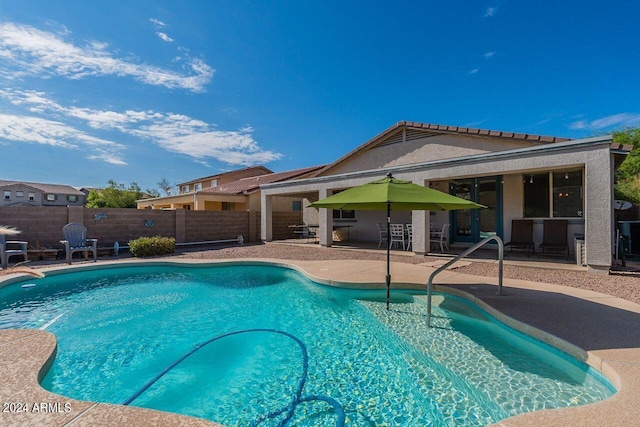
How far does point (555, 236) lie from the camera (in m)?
9.90

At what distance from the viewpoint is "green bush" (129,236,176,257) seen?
12.2 m

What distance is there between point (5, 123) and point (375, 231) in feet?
67.8

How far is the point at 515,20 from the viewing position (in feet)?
37.6

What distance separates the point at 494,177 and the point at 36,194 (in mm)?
68654

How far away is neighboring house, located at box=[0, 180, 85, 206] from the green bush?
46923mm

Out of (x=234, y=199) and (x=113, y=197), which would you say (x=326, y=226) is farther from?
(x=113, y=197)

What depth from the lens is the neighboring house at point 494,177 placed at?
748 cm

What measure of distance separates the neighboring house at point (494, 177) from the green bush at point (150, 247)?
6.51 meters

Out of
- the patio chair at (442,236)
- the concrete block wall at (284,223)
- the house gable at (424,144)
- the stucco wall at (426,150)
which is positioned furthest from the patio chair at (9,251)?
the patio chair at (442,236)

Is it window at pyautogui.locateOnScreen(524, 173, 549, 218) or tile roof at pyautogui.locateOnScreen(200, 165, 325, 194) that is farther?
tile roof at pyautogui.locateOnScreen(200, 165, 325, 194)

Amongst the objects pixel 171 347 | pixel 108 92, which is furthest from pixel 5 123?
pixel 171 347

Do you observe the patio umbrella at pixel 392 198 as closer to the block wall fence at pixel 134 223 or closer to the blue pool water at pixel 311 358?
the blue pool water at pixel 311 358

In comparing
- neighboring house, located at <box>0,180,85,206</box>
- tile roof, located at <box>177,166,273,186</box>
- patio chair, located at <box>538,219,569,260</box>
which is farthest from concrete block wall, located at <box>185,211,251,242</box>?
neighboring house, located at <box>0,180,85,206</box>

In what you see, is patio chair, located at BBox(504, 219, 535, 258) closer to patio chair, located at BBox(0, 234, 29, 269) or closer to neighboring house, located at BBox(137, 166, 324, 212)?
neighboring house, located at BBox(137, 166, 324, 212)
